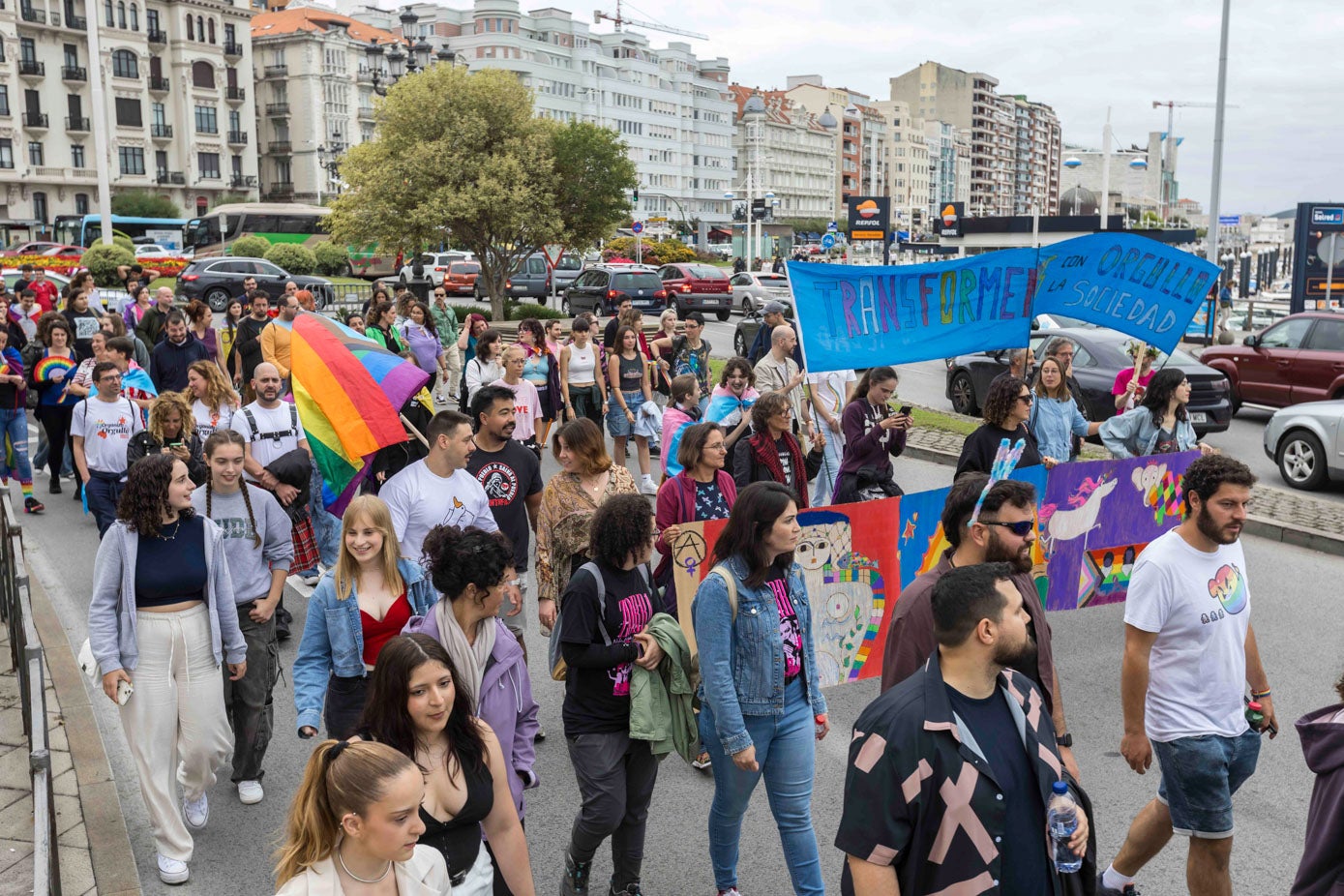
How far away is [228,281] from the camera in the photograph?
1549 inches

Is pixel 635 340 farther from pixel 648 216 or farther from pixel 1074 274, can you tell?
pixel 648 216

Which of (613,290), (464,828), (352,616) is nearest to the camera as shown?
(464,828)

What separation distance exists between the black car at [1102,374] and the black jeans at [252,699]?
402 inches

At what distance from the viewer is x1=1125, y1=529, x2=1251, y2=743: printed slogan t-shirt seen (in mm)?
4449

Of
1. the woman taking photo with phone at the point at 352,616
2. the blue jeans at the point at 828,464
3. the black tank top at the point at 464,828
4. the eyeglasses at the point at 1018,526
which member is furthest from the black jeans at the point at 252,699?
the blue jeans at the point at 828,464

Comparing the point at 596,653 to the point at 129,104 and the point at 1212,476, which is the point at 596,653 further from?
the point at 129,104

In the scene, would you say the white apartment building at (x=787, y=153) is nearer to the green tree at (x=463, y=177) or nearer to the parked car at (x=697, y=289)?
the parked car at (x=697, y=289)

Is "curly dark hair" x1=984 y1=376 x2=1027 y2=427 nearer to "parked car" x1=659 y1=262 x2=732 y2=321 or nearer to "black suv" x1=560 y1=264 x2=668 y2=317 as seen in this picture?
"black suv" x1=560 y1=264 x2=668 y2=317

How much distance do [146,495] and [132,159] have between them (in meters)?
86.9

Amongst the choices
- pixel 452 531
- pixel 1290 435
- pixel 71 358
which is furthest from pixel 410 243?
pixel 452 531

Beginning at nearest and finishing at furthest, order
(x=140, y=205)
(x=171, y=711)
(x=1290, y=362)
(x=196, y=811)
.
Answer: (x=171, y=711) < (x=196, y=811) < (x=1290, y=362) < (x=140, y=205)

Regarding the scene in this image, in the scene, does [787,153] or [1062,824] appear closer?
[1062,824]

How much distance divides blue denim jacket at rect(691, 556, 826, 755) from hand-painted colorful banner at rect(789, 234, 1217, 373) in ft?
9.53

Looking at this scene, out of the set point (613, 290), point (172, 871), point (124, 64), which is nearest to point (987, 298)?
point (172, 871)
